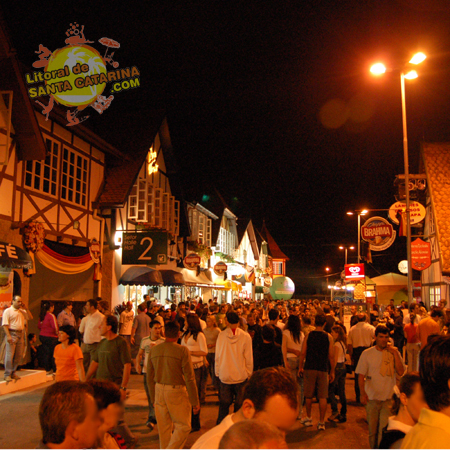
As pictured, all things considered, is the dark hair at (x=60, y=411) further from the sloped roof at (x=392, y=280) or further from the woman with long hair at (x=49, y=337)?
the sloped roof at (x=392, y=280)

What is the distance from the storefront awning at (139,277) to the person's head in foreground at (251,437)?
59.7 feet

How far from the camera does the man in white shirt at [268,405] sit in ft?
9.18

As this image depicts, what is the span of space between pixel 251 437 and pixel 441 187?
2410 centimetres

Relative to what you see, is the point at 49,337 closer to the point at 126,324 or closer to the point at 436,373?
the point at 126,324

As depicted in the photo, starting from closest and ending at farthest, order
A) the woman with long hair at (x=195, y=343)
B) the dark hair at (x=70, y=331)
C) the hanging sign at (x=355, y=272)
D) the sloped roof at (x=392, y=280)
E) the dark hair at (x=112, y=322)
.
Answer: the dark hair at (x=112, y=322)
the dark hair at (x=70, y=331)
the woman with long hair at (x=195, y=343)
the hanging sign at (x=355, y=272)
the sloped roof at (x=392, y=280)

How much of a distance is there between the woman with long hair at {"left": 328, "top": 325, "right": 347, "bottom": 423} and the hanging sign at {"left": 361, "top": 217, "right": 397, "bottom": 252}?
41.1ft

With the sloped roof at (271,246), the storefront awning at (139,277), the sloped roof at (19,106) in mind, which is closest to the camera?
the sloped roof at (19,106)

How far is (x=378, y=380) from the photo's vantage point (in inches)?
267

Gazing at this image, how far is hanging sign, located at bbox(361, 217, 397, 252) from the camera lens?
853 inches

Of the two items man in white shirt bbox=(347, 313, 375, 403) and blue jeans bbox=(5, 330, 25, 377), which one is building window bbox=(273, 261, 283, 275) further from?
blue jeans bbox=(5, 330, 25, 377)

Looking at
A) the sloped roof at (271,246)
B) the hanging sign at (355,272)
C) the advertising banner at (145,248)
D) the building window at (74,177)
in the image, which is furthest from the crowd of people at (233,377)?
the sloped roof at (271,246)

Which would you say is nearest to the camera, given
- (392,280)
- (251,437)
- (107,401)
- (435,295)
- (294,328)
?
(251,437)

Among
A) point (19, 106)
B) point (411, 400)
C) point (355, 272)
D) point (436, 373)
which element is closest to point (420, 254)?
point (355, 272)

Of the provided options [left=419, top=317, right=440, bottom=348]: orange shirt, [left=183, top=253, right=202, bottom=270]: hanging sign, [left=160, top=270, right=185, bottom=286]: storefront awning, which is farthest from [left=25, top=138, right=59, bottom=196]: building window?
[left=419, top=317, right=440, bottom=348]: orange shirt
